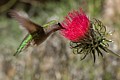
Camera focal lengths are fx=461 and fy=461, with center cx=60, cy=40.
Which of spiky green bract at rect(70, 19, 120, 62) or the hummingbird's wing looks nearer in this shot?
the hummingbird's wing

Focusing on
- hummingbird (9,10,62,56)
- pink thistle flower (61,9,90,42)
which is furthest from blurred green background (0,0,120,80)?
hummingbird (9,10,62,56)

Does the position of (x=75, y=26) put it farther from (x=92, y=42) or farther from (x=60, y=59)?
(x=60, y=59)

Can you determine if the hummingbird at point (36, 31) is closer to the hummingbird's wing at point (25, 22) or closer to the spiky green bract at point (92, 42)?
the hummingbird's wing at point (25, 22)

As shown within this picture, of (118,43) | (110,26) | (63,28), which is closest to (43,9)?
(110,26)

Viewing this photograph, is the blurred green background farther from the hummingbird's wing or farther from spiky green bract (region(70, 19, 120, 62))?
the hummingbird's wing

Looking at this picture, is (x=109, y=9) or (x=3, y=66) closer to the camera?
(x=3, y=66)

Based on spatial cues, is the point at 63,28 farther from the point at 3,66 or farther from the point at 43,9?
the point at 43,9

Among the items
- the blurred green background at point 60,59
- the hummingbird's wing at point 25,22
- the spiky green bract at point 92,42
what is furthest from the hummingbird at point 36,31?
the blurred green background at point 60,59

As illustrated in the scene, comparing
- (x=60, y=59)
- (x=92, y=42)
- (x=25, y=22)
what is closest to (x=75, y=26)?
(x=92, y=42)
